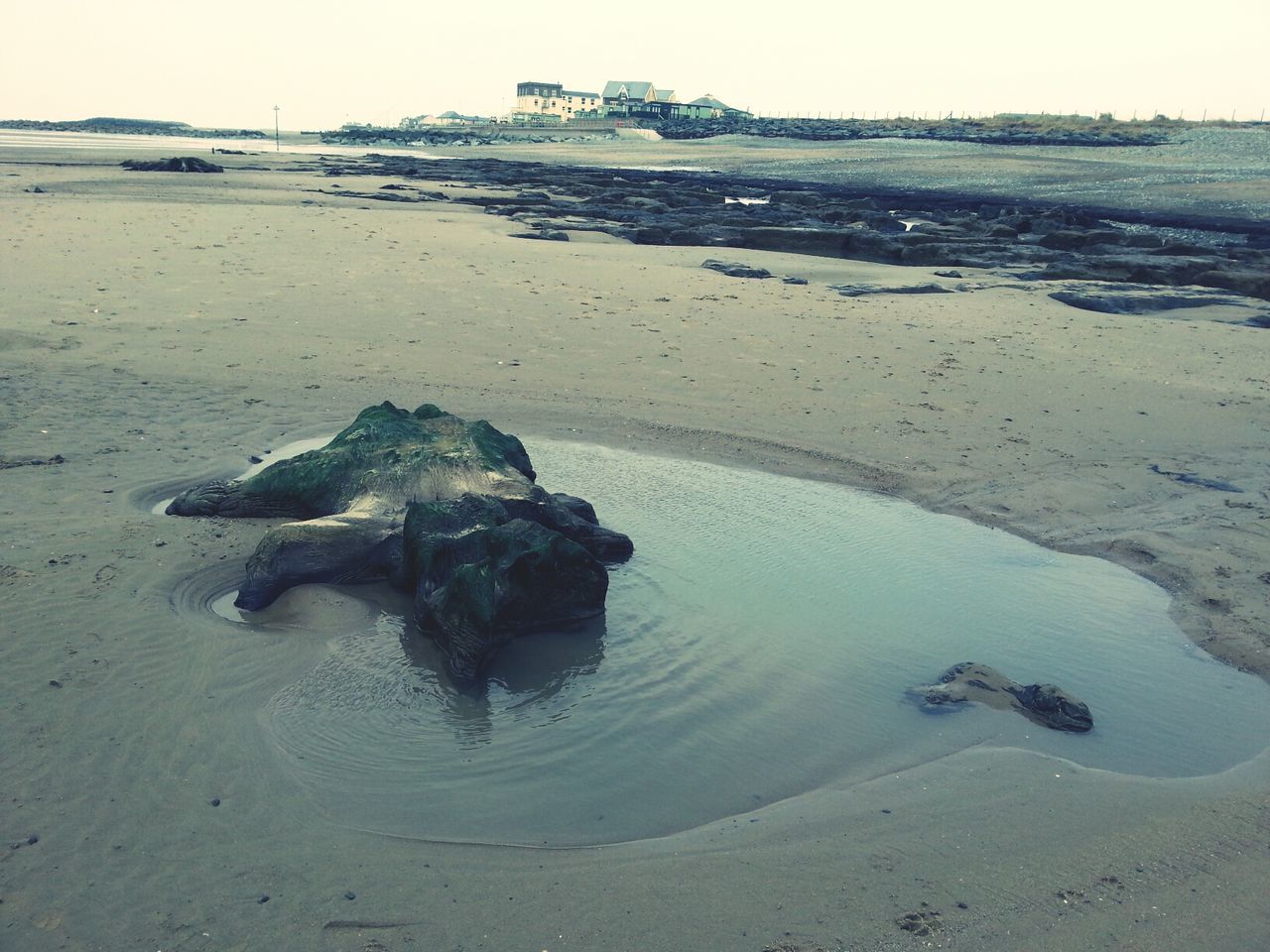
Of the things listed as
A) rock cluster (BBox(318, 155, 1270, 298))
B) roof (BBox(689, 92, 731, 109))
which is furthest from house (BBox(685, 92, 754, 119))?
rock cluster (BBox(318, 155, 1270, 298))

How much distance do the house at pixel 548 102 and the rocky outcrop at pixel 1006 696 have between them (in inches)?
6237

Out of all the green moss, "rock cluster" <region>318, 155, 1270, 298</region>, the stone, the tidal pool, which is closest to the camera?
the tidal pool

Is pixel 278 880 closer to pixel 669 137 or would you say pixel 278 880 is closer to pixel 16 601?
pixel 16 601

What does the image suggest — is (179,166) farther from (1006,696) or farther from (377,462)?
(1006,696)

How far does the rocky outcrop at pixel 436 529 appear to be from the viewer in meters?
5.23

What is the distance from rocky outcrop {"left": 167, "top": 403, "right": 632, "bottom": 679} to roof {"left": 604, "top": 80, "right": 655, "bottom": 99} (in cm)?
14349

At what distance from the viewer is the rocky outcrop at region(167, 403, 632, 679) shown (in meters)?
5.23

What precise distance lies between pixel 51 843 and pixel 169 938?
0.68 meters

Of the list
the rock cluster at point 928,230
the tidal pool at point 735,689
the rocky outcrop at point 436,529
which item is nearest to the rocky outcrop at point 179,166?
the rock cluster at point 928,230

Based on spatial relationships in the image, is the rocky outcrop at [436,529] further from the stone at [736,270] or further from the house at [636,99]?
the house at [636,99]

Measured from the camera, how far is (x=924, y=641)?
18.2 feet

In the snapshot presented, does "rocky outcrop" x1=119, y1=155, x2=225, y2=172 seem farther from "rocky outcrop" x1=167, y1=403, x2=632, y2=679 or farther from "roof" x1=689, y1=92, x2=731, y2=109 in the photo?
"roof" x1=689, y1=92, x2=731, y2=109

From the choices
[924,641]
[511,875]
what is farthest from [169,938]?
[924,641]

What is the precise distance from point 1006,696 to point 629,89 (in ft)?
485
